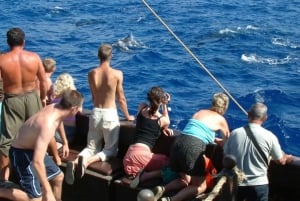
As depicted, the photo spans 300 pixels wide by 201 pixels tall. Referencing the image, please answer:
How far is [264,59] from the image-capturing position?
2177 centimetres

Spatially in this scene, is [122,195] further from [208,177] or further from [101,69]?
[101,69]

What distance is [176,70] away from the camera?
21312 millimetres

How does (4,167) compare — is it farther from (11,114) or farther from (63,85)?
(63,85)

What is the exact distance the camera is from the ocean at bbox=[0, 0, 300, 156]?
18.1 metres

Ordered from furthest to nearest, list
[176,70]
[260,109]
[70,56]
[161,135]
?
[70,56], [176,70], [161,135], [260,109]

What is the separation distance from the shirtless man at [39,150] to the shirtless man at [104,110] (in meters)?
1.11

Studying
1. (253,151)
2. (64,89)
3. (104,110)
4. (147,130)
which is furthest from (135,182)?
(64,89)

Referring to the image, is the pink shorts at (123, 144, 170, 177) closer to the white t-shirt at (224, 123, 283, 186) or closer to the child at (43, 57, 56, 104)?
the white t-shirt at (224, 123, 283, 186)

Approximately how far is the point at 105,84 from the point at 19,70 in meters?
1.15

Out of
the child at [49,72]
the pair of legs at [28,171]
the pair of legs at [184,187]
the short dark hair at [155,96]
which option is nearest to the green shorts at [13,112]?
the pair of legs at [28,171]

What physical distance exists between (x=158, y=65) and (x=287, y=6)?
1074 centimetres

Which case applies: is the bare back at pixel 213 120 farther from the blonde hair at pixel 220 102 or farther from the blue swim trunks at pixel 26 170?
the blue swim trunks at pixel 26 170

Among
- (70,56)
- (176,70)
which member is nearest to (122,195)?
(176,70)

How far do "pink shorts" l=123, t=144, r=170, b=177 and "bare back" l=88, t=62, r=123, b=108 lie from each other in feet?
2.90
